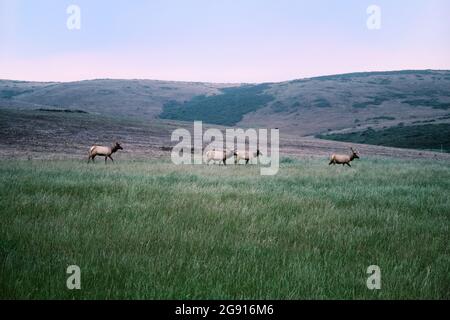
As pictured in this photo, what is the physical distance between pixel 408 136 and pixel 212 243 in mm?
60642

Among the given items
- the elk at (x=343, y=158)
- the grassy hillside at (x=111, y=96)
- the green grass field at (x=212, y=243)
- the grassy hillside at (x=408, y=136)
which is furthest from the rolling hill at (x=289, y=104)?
the green grass field at (x=212, y=243)

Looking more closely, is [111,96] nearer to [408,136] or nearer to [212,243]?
[408,136]

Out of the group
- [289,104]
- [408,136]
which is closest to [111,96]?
[289,104]

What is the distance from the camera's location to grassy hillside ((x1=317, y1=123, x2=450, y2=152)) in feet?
178

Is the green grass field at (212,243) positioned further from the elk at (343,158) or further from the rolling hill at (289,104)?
the rolling hill at (289,104)

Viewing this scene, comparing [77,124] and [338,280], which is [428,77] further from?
[338,280]

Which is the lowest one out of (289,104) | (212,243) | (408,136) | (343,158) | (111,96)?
(408,136)

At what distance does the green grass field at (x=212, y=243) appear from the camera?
171 inches

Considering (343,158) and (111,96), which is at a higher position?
(111,96)

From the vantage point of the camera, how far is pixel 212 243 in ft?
19.3

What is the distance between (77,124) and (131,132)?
17.9 feet
